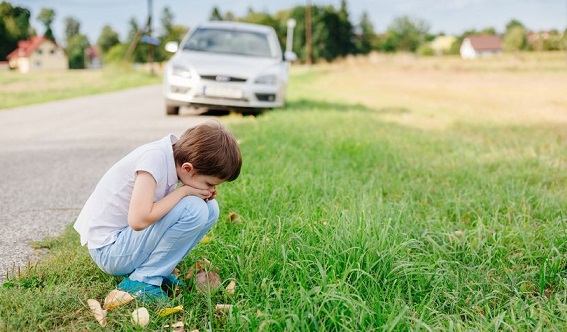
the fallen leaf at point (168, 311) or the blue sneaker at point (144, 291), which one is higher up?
the blue sneaker at point (144, 291)

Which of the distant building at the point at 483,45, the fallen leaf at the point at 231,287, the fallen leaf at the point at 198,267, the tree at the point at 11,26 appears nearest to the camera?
the fallen leaf at the point at 231,287

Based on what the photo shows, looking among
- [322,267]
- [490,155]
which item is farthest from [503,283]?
[490,155]

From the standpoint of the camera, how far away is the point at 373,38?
8775 centimetres

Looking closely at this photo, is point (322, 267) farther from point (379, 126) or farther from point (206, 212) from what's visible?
point (379, 126)

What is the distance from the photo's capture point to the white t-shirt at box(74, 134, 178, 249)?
199 cm

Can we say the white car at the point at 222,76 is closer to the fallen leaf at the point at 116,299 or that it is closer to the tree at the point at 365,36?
the fallen leaf at the point at 116,299

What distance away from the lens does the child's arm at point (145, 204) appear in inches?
75.3

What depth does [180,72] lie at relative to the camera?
26.9 ft

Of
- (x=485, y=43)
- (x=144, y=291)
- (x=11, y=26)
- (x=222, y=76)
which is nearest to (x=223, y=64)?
(x=222, y=76)

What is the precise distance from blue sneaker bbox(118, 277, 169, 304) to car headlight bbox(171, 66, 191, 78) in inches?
249

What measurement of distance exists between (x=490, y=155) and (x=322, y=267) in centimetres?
365

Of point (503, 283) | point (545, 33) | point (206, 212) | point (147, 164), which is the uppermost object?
point (545, 33)

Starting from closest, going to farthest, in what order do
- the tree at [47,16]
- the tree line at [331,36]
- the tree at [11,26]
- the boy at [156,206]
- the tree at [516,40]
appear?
the boy at [156,206], the tree at [11,26], the tree at [47,16], the tree line at [331,36], the tree at [516,40]

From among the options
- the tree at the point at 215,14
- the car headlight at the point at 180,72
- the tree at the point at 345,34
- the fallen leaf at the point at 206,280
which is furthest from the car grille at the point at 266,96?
the tree at the point at 215,14
